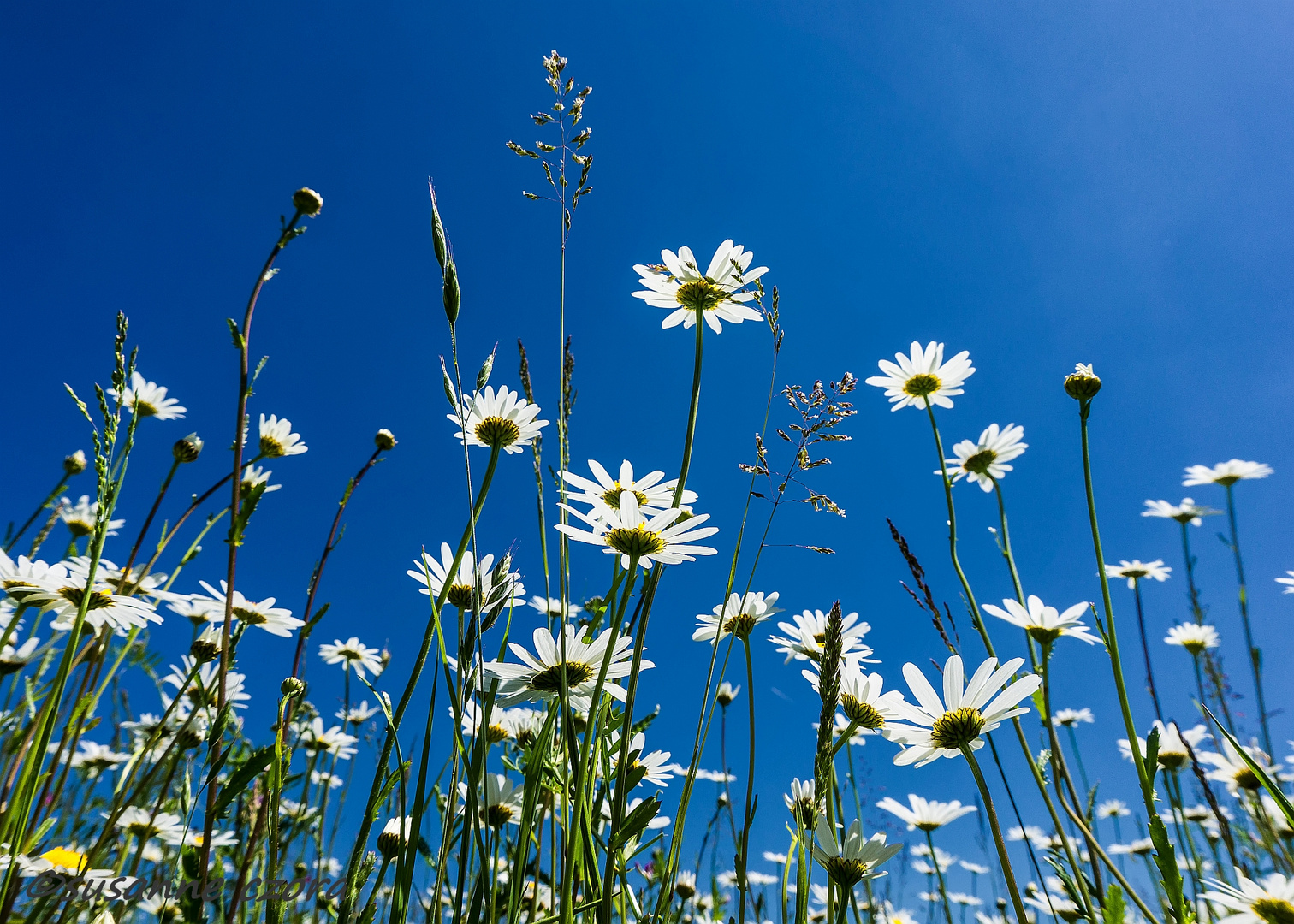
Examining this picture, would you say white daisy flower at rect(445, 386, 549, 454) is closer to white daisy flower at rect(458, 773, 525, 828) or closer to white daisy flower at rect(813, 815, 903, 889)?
white daisy flower at rect(458, 773, 525, 828)

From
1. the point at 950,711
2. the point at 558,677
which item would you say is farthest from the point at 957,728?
the point at 558,677

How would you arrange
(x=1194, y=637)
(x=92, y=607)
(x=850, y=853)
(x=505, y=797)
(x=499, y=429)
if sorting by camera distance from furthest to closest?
(x=1194, y=637) < (x=505, y=797) < (x=499, y=429) < (x=92, y=607) < (x=850, y=853)

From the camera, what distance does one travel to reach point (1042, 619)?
1.79 m

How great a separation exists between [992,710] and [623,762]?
2.08ft

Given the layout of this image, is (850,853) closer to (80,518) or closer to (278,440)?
(278,440)

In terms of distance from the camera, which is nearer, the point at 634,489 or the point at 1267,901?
the point at 1267,901

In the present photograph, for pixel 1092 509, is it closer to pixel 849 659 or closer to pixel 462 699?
pixel 849 659

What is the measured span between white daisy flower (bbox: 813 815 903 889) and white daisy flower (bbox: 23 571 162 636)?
1325 millimetres

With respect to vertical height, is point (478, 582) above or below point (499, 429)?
below

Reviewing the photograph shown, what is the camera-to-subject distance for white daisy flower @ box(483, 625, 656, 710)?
1147 mm

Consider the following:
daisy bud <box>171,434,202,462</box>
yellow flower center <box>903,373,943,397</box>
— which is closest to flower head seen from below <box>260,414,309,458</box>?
daisy bud <box>171,434,202,462</box>

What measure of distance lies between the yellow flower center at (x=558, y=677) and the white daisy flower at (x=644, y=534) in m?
0.21

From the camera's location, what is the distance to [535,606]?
3207mm

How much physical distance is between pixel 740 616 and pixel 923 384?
1443 mm
